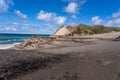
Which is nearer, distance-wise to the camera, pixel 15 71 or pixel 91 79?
pixel 91 79

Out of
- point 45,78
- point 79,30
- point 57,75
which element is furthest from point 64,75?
point 79,30

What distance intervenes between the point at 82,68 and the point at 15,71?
353 centimetres

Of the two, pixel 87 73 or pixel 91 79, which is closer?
pixel 91 79

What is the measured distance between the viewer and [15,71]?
31.9ft

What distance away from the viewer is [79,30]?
2486 inches

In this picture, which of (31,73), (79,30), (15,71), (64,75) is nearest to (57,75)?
(64,75)

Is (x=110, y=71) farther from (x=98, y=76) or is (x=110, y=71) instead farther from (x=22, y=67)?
(x=22, y=67)

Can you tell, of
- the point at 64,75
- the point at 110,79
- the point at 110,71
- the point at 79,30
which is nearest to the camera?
the point at 110,79

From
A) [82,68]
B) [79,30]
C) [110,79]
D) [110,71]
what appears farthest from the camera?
[79,30]

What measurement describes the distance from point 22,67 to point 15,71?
0.98 meters

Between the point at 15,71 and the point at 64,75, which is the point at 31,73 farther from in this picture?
the point at 64,75

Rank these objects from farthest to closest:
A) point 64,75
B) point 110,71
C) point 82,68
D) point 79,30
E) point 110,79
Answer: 1. point 79,30
2. point 82,68
3. point 110,71
4. point 64,75
5. point 110,79

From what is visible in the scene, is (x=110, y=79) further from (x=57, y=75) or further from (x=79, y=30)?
(x=79, y=30)

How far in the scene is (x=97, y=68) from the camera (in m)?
10.4
